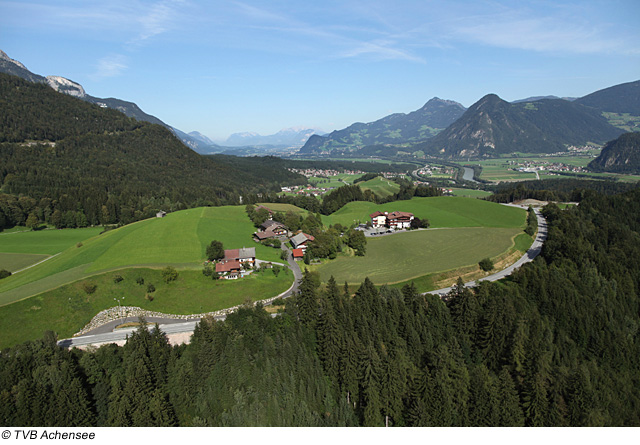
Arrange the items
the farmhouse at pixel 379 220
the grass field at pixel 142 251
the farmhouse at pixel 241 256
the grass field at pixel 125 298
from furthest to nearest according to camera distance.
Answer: the farmhouse at pixel 379 220 < the farmhouse at pixel 241 256 < the grass field at pixel 142 251 < the grass field at pixel 125 298

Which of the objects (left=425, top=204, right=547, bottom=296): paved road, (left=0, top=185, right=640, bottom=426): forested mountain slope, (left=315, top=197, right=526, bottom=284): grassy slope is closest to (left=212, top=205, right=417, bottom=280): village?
(left=315, top=197, right=526, bottom=284): grassy slope

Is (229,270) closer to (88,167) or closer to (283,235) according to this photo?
(283,235)

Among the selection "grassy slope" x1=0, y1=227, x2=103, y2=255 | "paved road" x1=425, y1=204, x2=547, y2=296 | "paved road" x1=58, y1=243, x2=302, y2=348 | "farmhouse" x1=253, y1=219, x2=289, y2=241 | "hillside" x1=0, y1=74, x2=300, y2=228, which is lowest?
"paved road" x1=58, y1=243, x2=302, y2=348

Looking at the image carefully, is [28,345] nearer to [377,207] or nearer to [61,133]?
[377,207]

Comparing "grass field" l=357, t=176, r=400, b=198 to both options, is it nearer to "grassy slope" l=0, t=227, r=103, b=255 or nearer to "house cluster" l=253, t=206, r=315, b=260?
"house cluster" l=253, t=206, r=315, b=260

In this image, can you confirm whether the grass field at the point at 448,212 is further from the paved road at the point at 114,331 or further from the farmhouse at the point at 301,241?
the paved road at the point at 114,331

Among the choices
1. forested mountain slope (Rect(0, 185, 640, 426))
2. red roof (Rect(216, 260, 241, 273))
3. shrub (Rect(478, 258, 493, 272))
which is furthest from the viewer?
shrub (Rect(478, 258, 493, 272))

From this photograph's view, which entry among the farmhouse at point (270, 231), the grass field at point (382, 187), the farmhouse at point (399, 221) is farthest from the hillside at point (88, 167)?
the farmhouse at point (399, 221)

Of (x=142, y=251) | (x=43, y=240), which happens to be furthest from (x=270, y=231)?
(x=43, y=240)
